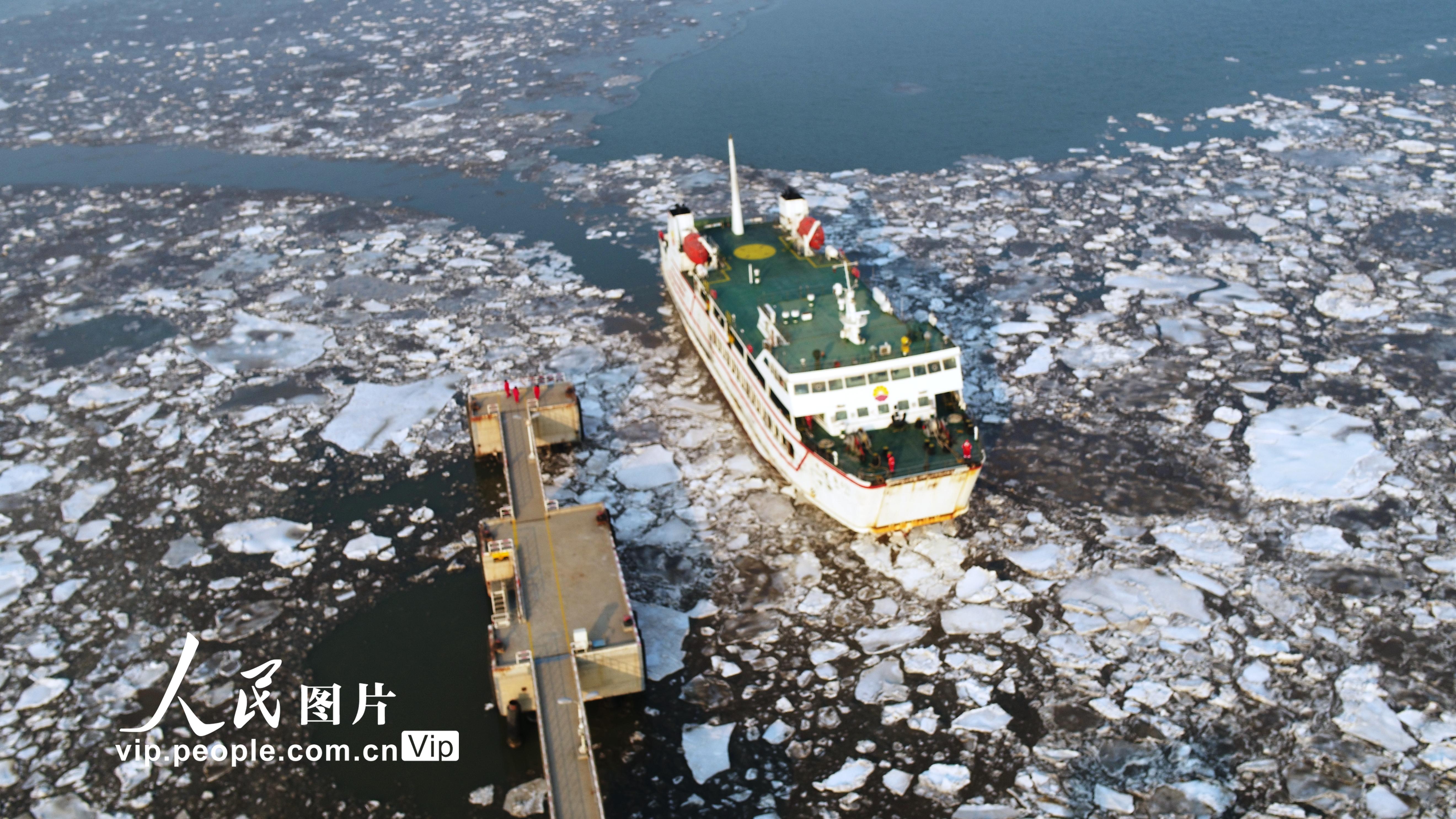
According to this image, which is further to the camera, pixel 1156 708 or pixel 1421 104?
pixel 1421 104

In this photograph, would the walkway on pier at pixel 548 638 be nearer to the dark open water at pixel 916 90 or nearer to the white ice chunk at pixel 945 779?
the white ice chunk at pixel 945 779

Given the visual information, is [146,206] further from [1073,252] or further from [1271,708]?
[1271,708]

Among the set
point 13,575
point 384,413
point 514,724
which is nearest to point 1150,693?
point 514,724

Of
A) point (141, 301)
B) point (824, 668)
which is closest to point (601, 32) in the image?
point (141, 301)

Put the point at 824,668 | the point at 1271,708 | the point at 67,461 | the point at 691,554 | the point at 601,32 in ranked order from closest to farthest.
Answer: the point at 1271,708 < the point at 824,668 < the point at 691,554 < the point at 67,461 < the point at 601,32

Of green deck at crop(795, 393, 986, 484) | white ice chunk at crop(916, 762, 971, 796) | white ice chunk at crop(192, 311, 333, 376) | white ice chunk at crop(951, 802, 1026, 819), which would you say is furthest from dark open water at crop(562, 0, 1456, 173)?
white ice chunk at crop(951, 802, 1026, 819)

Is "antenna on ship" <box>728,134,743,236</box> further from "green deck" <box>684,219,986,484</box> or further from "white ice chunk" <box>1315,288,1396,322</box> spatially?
"white ice chunk" <box>1315,288,1396,322</box>
